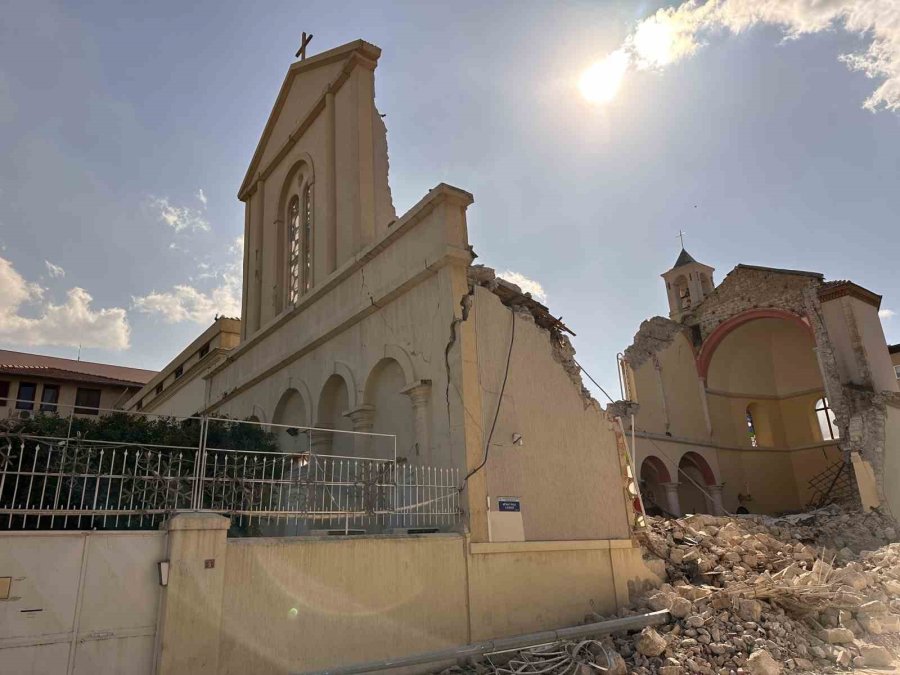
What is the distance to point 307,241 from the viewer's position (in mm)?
14773

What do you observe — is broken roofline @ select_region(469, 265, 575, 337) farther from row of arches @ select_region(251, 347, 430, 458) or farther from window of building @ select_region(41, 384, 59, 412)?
window of building @ select_region(41, 384, 59, 412)

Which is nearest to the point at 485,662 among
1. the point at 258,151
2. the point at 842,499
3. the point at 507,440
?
the point at 507,440

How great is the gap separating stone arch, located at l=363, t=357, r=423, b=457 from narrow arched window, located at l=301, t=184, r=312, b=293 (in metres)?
4.77

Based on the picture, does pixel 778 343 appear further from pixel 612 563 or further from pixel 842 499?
pixel 612 563

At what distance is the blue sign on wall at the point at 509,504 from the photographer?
775 cm

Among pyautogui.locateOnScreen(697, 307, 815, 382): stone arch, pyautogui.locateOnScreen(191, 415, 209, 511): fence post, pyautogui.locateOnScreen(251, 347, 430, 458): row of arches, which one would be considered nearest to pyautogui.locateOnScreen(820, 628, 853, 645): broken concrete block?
pyautogui.locateOnScreen(251, 347, 430, 458): row of arches

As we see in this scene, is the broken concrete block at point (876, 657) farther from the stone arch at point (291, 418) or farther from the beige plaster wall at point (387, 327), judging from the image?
the stone arch at point (291, 418)

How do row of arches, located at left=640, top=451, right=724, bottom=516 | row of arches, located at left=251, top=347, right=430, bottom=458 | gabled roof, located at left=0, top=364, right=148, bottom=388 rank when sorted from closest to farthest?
row of arches, located at left=251, top=347, right=430, bottom=458 < row of arches, located at left=640, top=451, right=724, bottom=516 < gabled roof, located at left=0, top=364, right=148, bottom=388

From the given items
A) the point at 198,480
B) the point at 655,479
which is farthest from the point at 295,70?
the point at 655,479

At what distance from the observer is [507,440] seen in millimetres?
8203

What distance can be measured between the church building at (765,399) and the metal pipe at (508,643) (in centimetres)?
1215

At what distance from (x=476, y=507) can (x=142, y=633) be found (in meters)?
3.65

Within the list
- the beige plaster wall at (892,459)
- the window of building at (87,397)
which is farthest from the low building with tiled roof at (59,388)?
the beige plaster wall at (892,459)

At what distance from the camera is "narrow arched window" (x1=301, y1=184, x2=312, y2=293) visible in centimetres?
1444
